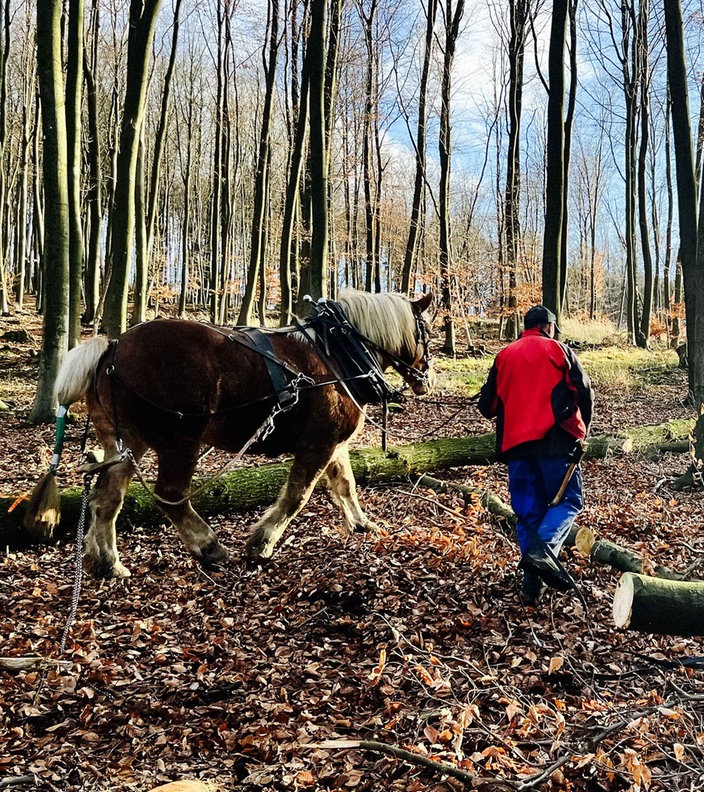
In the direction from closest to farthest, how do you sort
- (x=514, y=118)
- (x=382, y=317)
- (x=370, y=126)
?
Answer: (x=382, y=317) → (x=514, y=118) → (x=370, y=126)

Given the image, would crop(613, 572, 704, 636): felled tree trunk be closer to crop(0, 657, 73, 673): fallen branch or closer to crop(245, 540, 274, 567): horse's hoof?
crop(245, 540, 274, 567): horse's hoof

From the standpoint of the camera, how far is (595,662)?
3.37 m

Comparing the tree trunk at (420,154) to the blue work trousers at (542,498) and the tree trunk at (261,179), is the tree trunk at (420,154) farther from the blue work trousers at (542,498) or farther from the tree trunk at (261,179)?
the blue work trousers at (542,498)

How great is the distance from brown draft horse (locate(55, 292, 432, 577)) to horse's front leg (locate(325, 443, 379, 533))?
287 millimetres

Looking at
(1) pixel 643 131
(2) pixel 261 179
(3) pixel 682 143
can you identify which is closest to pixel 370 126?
(2) pixel 261 179

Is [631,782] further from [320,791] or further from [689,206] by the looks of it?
[689,206]

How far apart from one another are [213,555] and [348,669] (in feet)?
6.10

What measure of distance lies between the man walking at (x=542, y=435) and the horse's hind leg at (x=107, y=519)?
3.02 meters

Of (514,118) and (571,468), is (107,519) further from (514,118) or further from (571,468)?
(514,118)

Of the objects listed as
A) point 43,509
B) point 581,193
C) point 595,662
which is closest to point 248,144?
point 581,193

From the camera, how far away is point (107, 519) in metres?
4.95

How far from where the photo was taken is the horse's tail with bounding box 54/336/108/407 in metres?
4.71

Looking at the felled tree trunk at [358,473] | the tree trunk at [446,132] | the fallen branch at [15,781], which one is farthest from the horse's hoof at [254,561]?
the tree trunk at [446,132]

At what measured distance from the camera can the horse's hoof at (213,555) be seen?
4926 mm
